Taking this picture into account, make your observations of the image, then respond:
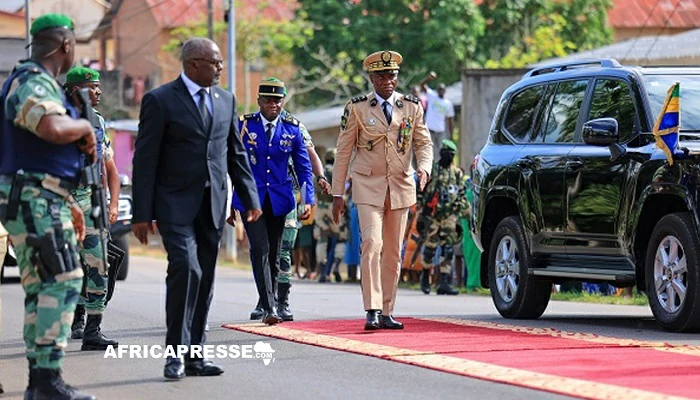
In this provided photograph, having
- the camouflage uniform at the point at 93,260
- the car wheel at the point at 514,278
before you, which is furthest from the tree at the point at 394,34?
the camouflage uniform at the point at 93,260

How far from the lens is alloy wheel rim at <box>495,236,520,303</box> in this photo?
49.4 ft

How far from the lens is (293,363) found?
11.2 meters

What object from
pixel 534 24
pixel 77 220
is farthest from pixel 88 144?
pixel 534 24

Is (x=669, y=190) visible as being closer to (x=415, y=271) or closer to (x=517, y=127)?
(x=517, y=127)

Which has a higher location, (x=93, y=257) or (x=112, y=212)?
(x=112, y=212)

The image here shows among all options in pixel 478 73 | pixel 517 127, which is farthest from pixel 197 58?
pixel 478 73

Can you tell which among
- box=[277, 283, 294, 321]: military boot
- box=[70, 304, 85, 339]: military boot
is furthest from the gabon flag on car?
box=[70, 304, 85, 339]: military boot

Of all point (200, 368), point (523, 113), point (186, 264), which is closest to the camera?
point (186, 264)

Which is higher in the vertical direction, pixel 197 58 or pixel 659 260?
pixel 197 58

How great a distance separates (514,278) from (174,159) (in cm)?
545

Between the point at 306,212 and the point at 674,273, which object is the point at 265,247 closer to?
the point at 306,212

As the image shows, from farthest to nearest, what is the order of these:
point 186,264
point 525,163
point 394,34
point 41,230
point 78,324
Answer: point 394,34 → point 525,163 → point 78,324 → point 186,264 → point 41,230

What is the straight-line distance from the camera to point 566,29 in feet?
189

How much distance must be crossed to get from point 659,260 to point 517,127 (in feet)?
9.09
